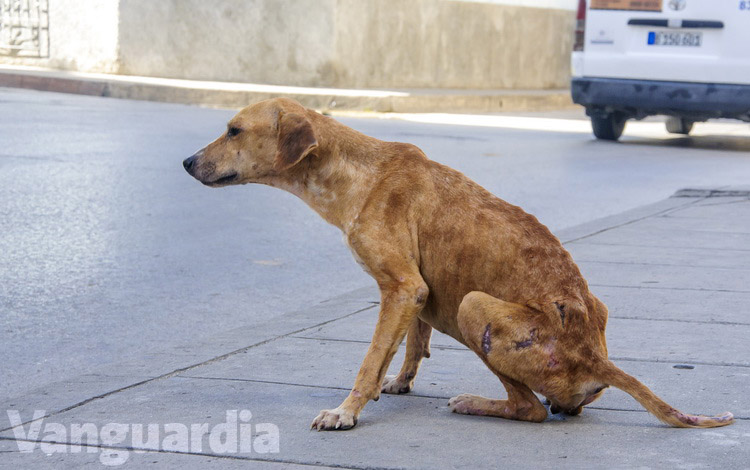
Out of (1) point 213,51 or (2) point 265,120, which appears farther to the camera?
(1) point 213,51

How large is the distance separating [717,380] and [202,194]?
18.4ft

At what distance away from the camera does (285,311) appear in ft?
17.7

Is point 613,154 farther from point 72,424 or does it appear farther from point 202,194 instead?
point 72,424

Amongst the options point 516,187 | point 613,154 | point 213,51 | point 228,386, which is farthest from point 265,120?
point 213,51

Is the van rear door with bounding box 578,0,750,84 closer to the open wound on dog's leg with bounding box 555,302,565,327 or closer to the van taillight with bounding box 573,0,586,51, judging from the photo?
the van taillight with bounding box 573,0,586,51

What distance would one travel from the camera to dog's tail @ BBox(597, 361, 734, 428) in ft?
10.7

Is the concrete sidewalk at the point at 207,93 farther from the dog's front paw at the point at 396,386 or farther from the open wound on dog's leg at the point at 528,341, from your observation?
the open wound on dog's leg at the point at 528,341

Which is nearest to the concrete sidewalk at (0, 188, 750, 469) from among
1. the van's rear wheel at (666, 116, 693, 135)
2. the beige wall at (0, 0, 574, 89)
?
the van's rear wheel at (666, 116, 693, 135)

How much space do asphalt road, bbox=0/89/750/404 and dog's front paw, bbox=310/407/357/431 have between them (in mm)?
1233

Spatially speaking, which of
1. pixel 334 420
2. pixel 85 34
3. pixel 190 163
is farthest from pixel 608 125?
pixel 334 420

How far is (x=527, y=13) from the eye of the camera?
26234 millimetres

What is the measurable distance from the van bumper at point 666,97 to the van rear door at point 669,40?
10 cm

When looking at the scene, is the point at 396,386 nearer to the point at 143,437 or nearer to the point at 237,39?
the point at 143,437

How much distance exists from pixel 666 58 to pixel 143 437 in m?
10.8
